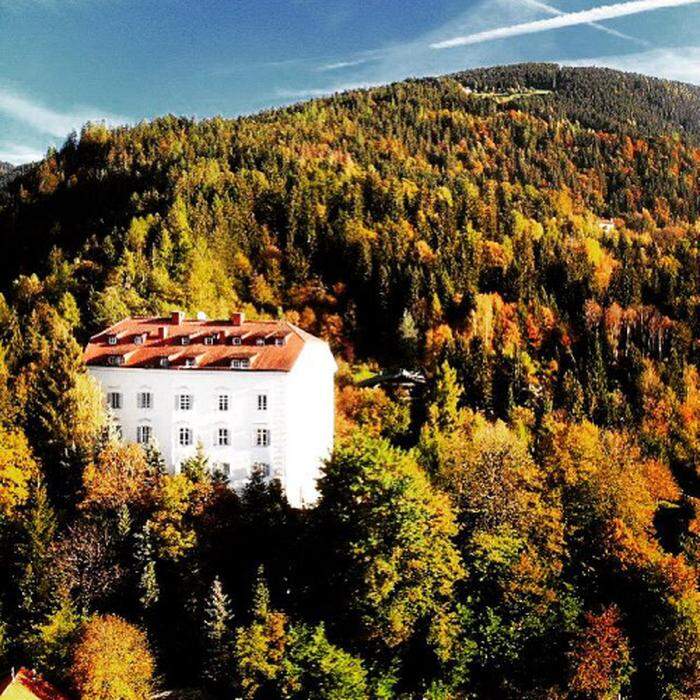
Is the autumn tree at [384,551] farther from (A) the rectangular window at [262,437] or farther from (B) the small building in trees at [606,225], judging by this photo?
(B) the small building in trees at [606,225]

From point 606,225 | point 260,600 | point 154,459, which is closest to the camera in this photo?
point 260,600

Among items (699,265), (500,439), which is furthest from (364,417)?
(699,265)

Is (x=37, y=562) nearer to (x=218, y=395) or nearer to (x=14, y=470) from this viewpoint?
(x=14, y=470)

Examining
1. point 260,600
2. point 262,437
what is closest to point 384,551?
point 260,600

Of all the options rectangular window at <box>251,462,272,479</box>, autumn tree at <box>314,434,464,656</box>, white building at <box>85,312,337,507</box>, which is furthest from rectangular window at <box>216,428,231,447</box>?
autumn tree at <box>314,434,464,656</box>

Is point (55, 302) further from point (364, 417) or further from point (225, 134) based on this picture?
point (225, 134)

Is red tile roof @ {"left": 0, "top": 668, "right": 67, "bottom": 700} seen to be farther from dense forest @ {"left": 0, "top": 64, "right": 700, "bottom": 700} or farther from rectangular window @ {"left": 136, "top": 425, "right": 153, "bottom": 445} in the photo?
rectangular window @ {"left": 136, "top": 425, "right": 153, "bottom": 445}

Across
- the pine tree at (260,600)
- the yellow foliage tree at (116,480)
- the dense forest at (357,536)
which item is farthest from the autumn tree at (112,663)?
the yellow foliage tree at (116,480)
